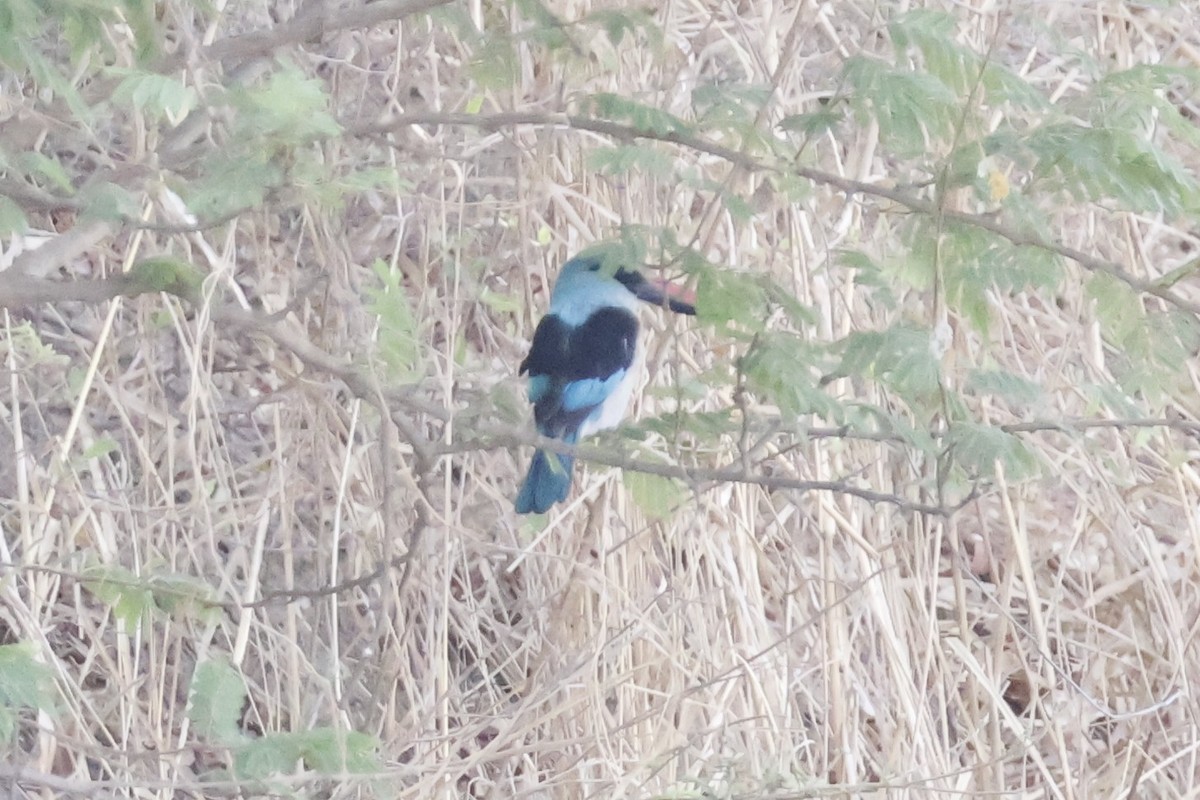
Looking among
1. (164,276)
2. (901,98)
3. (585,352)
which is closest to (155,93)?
(164,276)

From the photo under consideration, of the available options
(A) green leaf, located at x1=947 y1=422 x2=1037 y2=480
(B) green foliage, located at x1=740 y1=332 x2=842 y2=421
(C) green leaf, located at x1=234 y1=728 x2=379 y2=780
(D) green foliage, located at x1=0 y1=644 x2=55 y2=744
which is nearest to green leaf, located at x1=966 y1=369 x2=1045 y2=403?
(A) green leaf, located at x1=947 y1=422 x2=1037 y2=480

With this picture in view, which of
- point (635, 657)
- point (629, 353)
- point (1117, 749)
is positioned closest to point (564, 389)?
point (629, 353)

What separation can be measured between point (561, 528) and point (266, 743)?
119cm

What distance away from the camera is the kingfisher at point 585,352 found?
207cm

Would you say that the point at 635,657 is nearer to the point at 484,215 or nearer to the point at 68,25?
the point at 484,215

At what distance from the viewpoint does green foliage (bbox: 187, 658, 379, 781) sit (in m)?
1.30

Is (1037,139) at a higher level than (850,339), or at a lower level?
higher

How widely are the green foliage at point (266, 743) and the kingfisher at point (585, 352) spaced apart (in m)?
0.62

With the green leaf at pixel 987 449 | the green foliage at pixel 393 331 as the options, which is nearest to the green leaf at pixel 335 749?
the green foliage at pixel 393 331

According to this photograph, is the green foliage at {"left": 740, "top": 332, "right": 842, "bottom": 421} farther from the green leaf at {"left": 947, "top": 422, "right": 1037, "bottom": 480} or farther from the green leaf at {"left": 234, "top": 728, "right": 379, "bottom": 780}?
the green leaf at {"left": 234, "top": 728, "right": 379, "bottom": 780}

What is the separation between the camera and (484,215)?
284cm

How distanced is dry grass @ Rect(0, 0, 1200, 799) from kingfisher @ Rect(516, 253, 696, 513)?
0.32 feet

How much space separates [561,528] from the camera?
8.16ft

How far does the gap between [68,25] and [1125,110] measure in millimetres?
886
